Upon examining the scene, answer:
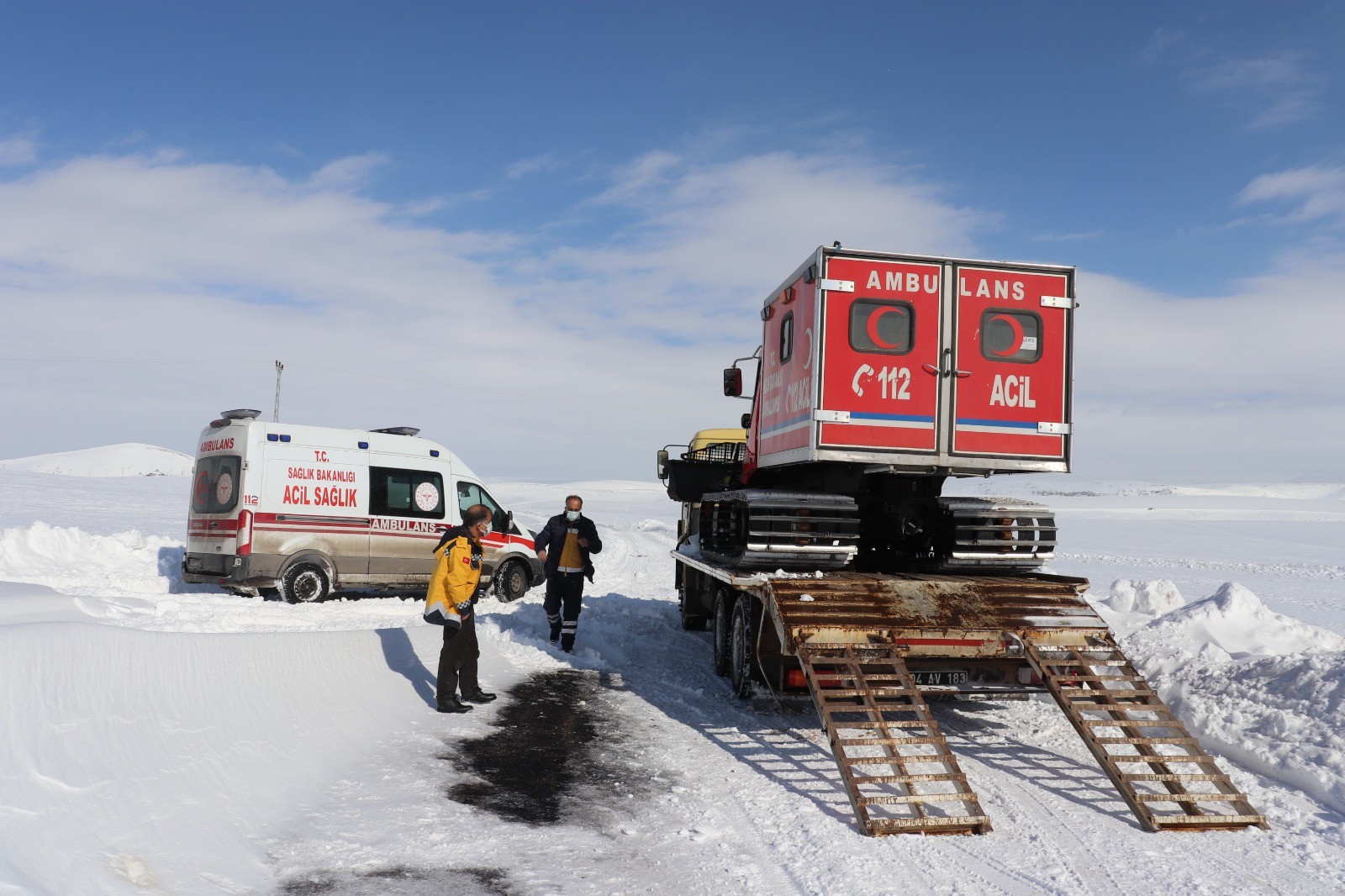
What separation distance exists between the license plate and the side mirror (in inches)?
178

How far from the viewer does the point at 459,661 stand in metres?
7.98

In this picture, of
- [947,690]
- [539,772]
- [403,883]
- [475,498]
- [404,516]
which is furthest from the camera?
[475,498]

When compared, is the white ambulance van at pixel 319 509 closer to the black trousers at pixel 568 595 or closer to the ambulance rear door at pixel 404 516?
the ambulance rear door at pixel 404 516

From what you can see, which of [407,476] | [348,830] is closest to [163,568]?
[407,476]

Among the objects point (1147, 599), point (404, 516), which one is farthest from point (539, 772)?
point (1147, 599)

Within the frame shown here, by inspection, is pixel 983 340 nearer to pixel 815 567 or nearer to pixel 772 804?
pixel 815 567

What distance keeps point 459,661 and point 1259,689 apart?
6.08 meters

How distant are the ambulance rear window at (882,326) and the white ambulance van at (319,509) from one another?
26.5 feet

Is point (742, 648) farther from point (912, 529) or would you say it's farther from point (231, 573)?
point (231, 573)

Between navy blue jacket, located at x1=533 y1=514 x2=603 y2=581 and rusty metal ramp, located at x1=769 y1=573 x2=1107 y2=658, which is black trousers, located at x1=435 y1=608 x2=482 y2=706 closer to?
rusty metal ramp, located at x1=769 y1=573 x2=1107 y2=658

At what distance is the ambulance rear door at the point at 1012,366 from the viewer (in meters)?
8.16

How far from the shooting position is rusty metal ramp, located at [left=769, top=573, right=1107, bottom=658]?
22.7 feet

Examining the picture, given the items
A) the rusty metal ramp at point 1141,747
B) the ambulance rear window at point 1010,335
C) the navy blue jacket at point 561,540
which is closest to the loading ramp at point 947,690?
the rusty metal ramp at point 1141,747

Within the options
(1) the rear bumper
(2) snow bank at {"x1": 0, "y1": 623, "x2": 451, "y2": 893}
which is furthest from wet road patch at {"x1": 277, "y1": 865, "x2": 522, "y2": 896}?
(1) the rear bumper
